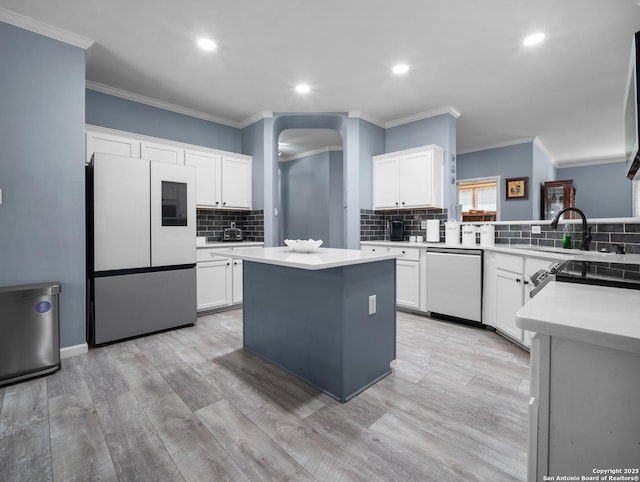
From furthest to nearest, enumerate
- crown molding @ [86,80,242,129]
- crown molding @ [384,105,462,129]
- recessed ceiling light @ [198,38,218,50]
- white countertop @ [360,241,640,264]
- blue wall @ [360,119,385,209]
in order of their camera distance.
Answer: blue wall @ [360,119,385,209] → crown molding @ [384,105,462,129] → crown molding @ [86,80,242,129] → recessed ceiling light @ [198,38,218,50] → white countertop @ [360,241,640,264]

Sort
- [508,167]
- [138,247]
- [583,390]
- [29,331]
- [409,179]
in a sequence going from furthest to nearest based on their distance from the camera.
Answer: [508,167] < [409,179] < [138,247] < [29,331] < [583,390]

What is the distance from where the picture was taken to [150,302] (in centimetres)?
316

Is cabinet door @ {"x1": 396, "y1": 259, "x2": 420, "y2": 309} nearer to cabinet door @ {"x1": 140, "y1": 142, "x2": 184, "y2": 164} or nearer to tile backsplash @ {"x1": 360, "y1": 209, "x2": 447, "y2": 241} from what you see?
tile backsplash @ {"x1": 360, "y1": 209, "x2": 447, "y2": 241}

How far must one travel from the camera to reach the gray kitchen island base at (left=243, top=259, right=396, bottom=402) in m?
1.99

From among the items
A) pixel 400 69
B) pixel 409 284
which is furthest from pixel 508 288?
pixel 400 69

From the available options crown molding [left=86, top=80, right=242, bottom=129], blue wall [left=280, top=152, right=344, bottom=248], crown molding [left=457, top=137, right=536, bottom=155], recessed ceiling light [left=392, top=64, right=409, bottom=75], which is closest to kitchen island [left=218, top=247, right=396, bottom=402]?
recessed ceiling light [left=392, top=64, right=409, bottom=75]

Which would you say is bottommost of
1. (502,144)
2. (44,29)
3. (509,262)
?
(509,262)

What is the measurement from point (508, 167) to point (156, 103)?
247 inches

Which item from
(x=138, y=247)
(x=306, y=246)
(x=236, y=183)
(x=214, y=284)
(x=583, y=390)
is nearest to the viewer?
(x=583, y=390)

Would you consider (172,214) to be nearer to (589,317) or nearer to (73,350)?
(73,350)

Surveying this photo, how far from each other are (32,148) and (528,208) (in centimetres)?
726

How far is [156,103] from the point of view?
3.99 m

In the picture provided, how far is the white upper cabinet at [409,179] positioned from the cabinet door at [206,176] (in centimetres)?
228

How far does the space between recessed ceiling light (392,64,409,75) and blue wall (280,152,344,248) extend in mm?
3351
